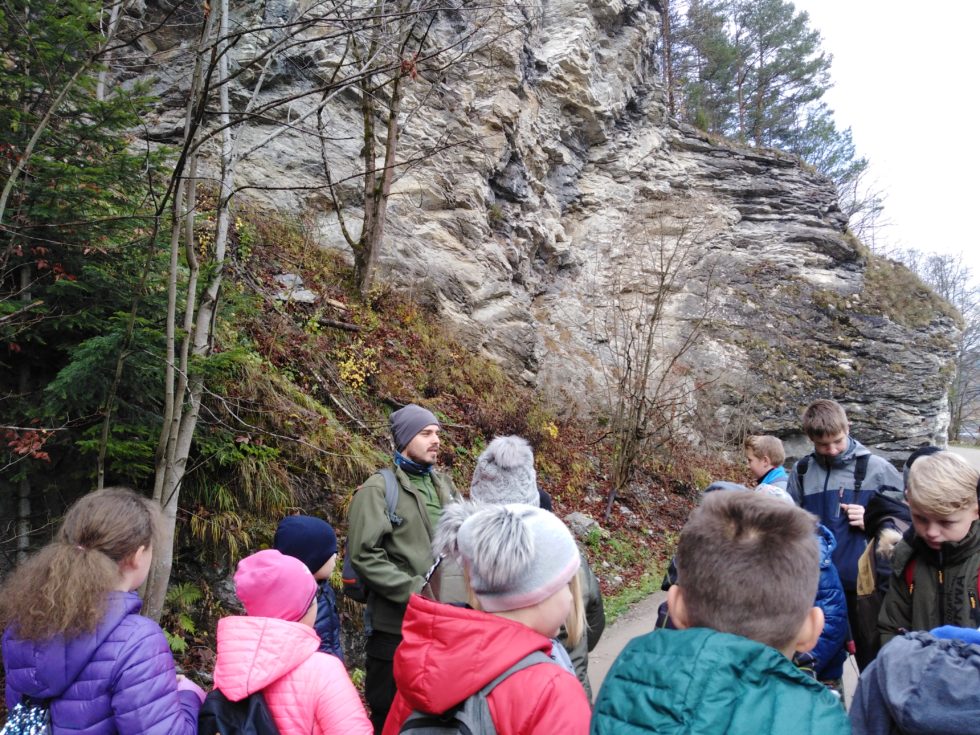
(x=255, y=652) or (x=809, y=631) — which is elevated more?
(x=809, y=631)

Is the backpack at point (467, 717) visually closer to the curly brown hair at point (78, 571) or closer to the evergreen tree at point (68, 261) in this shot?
the curly brown hair at point (78, 571)

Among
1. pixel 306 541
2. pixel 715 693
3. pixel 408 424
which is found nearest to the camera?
pixel 715 693

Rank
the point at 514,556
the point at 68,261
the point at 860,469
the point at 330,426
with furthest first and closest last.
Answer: the point at 330,426 < the point at 68,261 < the point at 860,469 < the point at 514,556

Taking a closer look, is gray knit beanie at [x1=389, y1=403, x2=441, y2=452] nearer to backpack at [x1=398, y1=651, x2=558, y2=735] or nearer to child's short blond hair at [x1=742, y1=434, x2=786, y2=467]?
backpack at [x1=398, y1=651, x2=558, y2=735]

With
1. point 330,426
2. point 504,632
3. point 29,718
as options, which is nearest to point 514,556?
point 504,632

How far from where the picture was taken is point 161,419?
164 inches

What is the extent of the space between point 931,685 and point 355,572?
8.41 ft

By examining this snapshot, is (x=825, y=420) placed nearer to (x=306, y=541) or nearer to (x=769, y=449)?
(x=769, y=449)

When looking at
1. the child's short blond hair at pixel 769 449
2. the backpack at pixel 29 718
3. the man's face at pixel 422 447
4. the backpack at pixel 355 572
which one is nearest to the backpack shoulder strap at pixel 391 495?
the backpack at pixel 355 572

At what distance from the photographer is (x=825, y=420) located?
382 cm

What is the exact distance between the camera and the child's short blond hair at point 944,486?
2.25 m

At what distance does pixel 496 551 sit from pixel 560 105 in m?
16.7

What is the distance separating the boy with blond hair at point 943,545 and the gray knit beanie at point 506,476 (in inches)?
66.8

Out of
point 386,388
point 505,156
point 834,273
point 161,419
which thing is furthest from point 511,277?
point 834,273
